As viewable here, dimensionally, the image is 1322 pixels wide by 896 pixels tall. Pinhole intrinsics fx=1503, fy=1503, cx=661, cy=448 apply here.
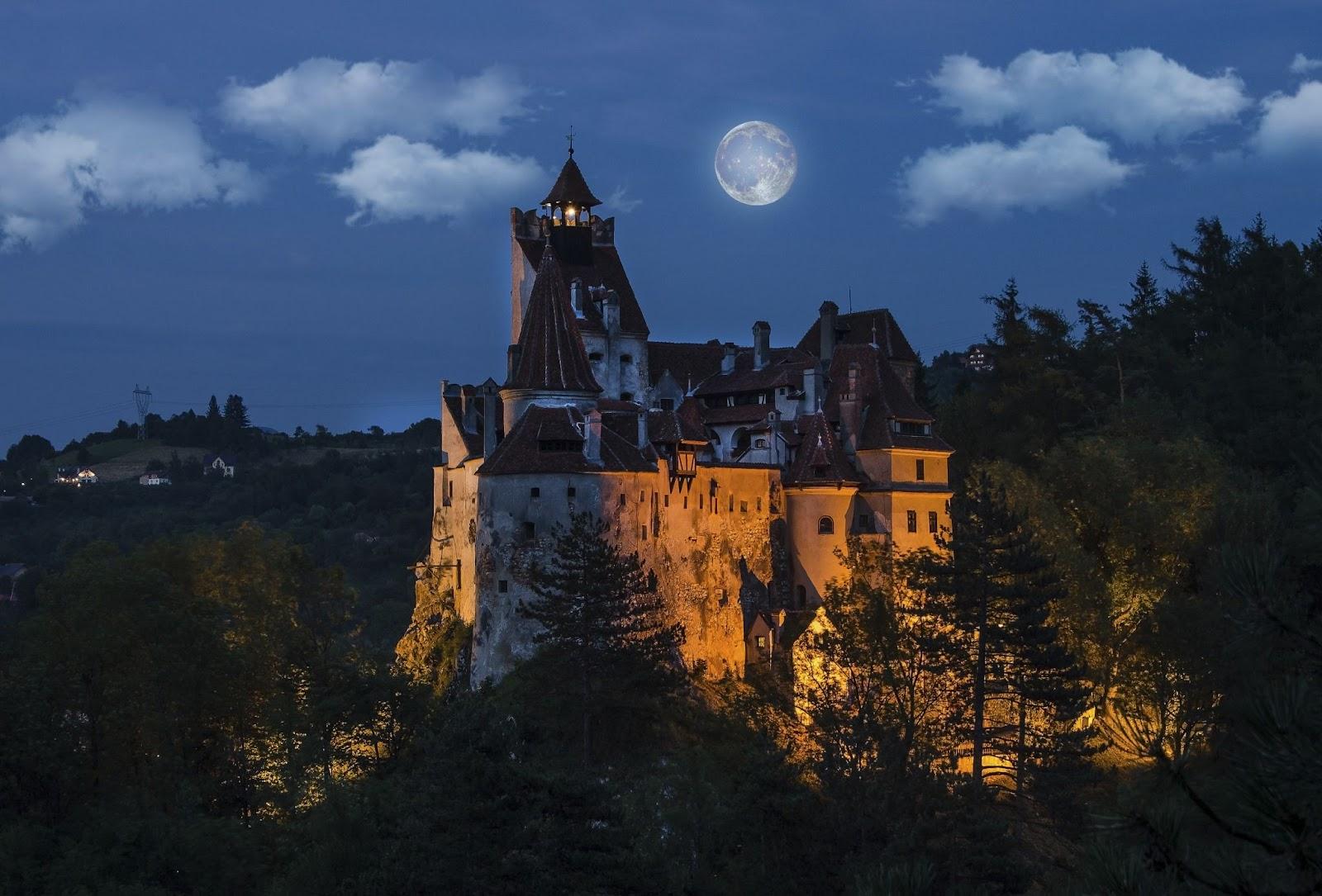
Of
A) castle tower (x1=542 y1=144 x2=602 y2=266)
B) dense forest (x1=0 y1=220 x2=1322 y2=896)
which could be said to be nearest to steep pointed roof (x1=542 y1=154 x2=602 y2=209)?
castle tower (x1=542 y1=144 x2=602 y2=266)

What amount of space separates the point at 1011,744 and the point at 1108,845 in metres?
40.0

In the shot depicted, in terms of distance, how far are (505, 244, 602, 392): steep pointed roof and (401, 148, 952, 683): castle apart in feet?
0.25

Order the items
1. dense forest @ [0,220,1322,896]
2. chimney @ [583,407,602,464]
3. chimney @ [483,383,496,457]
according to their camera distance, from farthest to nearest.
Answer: chimney @ [483,383,496,457], chimney @ [583,407,602,464], dense forest @ [0,220,1322,896]

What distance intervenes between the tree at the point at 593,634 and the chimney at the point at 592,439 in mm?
3006

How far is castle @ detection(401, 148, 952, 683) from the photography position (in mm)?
58031

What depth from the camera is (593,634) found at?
53969 millimetres

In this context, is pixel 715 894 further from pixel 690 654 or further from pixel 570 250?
pixel 570 250

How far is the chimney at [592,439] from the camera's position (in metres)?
58.0

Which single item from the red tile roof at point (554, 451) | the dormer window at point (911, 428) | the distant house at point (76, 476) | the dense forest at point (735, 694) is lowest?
the dense forest at point (735, 694)

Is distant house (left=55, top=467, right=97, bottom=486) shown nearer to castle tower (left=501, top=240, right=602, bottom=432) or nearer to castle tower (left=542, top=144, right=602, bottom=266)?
castle tower (left=542, top=144, right=602, bottom=266)

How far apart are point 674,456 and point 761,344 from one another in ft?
39.2

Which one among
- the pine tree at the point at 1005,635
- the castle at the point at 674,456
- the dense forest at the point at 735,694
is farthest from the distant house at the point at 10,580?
the pine tree at the point at 1005,635

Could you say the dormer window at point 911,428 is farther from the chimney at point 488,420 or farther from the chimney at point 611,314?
the chimney at point 488,420

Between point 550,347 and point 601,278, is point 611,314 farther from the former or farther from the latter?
point 550,347
